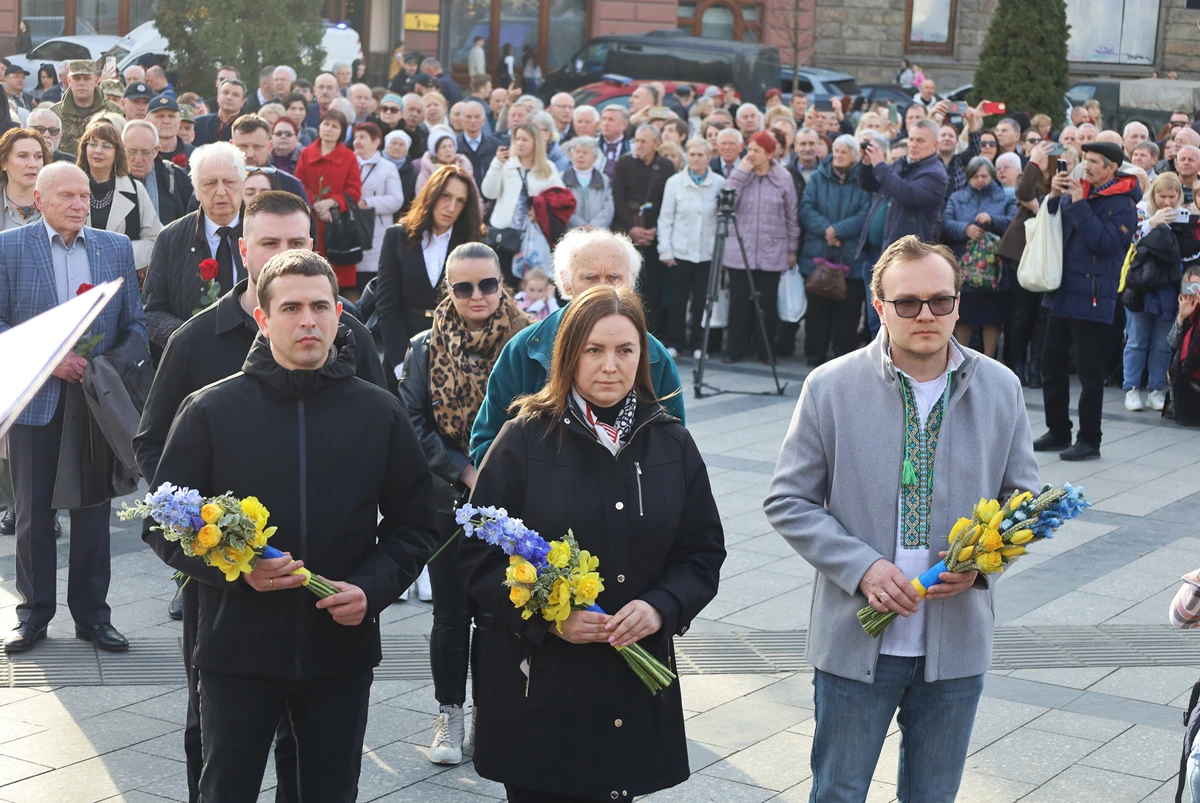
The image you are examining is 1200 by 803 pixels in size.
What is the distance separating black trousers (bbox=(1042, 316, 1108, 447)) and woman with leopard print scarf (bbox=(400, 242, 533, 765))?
6.18 m

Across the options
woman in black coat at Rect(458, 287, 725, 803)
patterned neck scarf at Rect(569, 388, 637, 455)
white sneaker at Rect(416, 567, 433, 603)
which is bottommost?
white sneaker at Rect(416, 567, 433, 603)

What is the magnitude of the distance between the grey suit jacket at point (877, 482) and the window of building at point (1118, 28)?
37.9 meters

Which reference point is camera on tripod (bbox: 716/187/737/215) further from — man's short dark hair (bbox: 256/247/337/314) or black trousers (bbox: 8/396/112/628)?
man's short dark hair (bbox: 256/247/337/314)

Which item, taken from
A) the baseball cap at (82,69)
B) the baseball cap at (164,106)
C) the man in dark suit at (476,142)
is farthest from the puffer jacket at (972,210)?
the baseball cap at (82,69)

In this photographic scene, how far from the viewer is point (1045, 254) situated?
11.8 meters

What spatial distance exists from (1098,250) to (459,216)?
17.4 ft

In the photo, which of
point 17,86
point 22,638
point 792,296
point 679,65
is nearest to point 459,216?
point 22,638

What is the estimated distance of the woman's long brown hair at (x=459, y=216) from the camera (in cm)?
718

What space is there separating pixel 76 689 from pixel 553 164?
891 cm

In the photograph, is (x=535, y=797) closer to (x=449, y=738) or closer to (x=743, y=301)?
(x=449, y=738)

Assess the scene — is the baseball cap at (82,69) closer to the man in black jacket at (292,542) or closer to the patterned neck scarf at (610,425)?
the man in black jacket at (292,542)

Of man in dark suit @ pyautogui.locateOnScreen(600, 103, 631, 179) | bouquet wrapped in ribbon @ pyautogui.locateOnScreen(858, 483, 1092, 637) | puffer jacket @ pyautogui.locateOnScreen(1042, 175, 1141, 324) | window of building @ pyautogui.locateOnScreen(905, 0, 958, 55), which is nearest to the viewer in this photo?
bouquet wrapped in ribbon @ pyautogui.locateOnScreen(858, 483, 1092, 637)

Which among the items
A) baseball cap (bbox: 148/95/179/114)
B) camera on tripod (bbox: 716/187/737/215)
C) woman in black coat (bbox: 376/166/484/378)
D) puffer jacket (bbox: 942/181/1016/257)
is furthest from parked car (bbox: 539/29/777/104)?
woman in black coat (bbox: 376/166/484/378)

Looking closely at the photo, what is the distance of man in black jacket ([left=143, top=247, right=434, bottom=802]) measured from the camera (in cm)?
397
